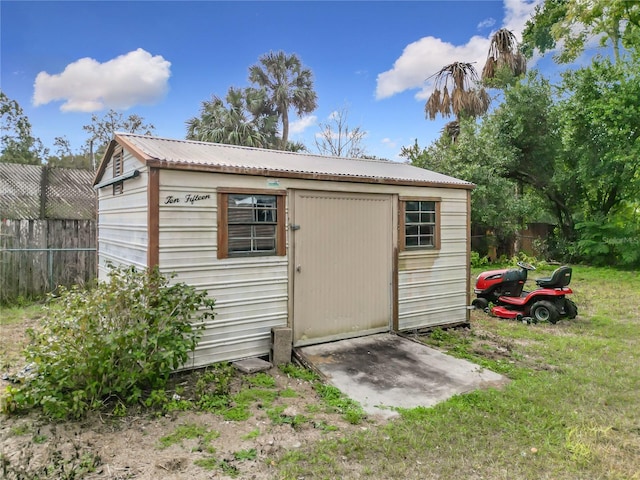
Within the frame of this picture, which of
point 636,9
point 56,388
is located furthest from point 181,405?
point 636,9

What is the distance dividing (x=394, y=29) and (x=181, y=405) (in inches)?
525

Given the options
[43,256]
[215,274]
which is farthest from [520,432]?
[43,256]

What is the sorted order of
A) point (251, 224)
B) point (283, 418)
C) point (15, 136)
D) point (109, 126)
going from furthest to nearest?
point (109, 126), point (15, 136), point (251, 224), point (283, 418)

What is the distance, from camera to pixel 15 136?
→ 20.0 metres

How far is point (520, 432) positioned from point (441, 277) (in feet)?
11.1

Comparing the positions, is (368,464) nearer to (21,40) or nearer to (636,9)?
(21,40)

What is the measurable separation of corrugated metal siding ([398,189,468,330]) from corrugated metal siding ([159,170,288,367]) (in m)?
2.01

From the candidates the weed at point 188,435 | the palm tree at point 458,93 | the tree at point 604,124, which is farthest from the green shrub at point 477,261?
the weed at point 188,435

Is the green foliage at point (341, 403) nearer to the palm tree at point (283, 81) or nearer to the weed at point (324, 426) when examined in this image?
the weed at point (324, 426)

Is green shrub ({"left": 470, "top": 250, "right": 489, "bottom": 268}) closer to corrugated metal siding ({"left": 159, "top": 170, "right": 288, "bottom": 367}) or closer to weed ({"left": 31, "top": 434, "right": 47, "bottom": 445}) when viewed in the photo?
corrugated metal siding ({"left": 159, "top": 170, "right": 288, "bottom": 367})

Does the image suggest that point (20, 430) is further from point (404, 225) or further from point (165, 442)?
point (404, 225)

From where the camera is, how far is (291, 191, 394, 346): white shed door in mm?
5023

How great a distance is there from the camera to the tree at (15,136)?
18750mm

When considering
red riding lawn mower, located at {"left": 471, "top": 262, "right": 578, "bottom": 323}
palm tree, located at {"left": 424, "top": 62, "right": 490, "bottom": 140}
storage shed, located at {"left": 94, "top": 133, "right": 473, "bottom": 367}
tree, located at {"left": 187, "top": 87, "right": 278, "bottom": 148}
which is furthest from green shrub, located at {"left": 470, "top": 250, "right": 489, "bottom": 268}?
tree, located at {"left": 187, "top": 87, "right": 278, "bottom": 148}
